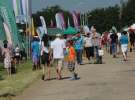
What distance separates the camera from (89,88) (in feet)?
58.1

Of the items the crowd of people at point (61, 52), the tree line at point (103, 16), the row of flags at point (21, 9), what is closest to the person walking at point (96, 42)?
the crowd of people at point (61, 52)

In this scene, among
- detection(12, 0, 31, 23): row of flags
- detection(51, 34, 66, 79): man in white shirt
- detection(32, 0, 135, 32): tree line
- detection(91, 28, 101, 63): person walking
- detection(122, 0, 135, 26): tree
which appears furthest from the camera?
detection(32, 0, 135, 32): tree line

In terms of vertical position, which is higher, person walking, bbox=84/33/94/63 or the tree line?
the tree line

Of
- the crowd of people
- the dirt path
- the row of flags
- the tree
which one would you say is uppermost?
the tree

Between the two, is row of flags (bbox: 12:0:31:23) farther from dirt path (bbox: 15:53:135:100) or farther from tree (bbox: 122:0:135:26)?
tree (bbox: 122:0:135:26)

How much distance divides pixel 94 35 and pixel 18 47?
9.18 m

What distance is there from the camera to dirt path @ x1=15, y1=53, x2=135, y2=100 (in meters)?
15.5

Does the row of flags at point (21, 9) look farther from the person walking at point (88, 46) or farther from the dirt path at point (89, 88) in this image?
the dirt path at point (89, 88)

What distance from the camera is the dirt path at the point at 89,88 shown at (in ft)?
50.9

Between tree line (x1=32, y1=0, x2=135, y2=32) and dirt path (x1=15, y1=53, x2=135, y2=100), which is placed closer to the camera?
dirt path (x1=15, y1=53, x2=135, y2=100)

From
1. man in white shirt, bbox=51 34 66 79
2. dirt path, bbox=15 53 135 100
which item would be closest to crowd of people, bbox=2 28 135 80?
man in white shirt, bbox=51 34 66 79

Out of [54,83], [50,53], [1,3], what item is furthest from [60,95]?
[1,3]

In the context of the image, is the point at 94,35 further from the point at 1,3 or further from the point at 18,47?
the point at 18,47

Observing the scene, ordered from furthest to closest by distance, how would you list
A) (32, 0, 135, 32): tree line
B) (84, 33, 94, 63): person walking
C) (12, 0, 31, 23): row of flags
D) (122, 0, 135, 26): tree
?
(32, 0, 135, 32): tree line < (122, 0, 135, 26): tree < (12, 0, 31, 23): row of flags < (84, 33, 94, 63): person walking
